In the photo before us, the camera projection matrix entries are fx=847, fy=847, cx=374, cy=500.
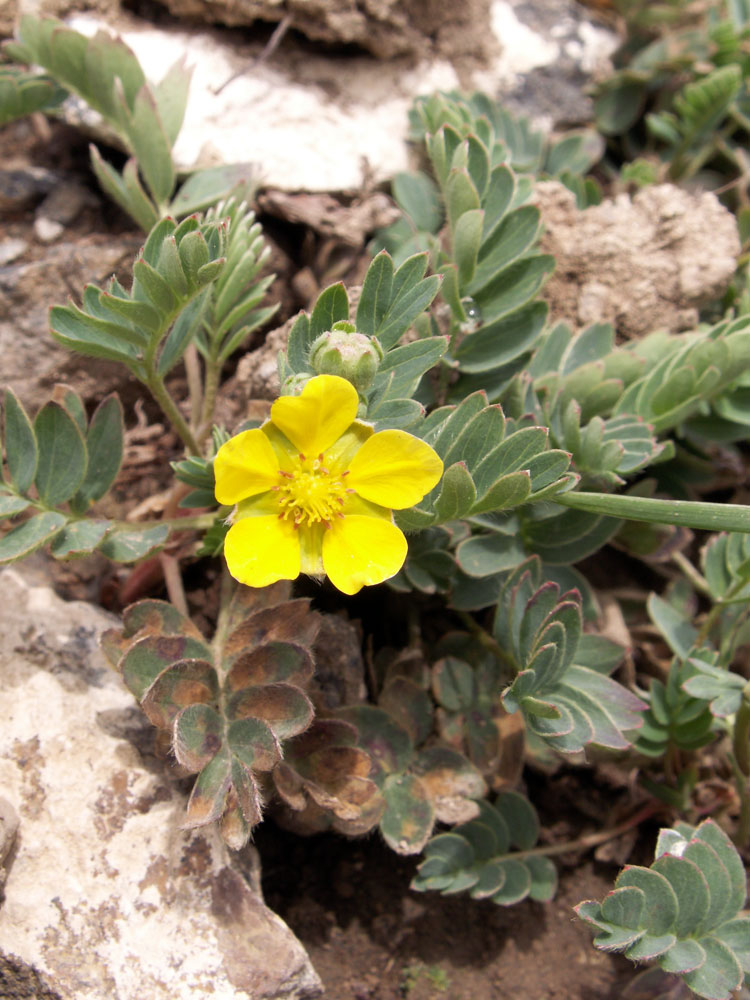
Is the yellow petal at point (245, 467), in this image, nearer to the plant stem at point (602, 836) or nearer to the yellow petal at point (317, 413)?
the yellow petal at point (317, 413)

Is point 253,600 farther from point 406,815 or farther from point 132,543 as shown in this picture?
point 406,815

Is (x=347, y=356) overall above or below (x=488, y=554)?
above

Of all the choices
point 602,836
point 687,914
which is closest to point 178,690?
point 687,914

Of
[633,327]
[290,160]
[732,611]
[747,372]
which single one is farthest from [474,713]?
[290,160]

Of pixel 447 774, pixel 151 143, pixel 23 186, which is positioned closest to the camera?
pixel 447 774

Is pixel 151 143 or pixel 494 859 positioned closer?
pixel 494 859

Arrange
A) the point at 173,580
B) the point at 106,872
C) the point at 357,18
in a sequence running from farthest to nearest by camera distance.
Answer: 1. the point at 357,18
2. the point at 173,580
3. the point at 106,872

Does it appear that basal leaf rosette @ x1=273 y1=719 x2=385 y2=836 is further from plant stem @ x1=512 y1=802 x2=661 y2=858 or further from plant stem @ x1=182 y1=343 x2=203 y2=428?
plant stem @ x1=182 y1=343 x2=203 y2=428
